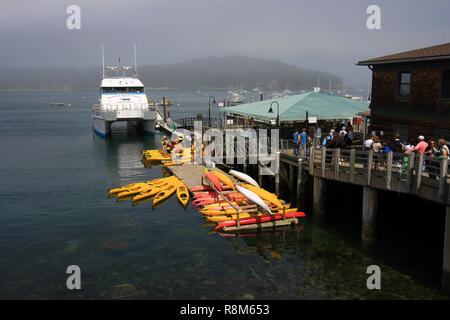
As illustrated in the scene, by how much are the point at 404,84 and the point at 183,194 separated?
43.0ft

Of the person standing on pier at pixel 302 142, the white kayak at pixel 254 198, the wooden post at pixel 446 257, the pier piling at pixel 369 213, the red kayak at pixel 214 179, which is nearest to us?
the wooden post at pixel 446 257

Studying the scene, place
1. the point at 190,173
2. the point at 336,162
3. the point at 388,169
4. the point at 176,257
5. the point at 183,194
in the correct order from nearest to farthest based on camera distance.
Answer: the point at 388,169 < the point at 176,257 < the point at 336,162 < the point at 183,194 < the point at 190,173

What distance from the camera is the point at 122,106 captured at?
5138 centimetres

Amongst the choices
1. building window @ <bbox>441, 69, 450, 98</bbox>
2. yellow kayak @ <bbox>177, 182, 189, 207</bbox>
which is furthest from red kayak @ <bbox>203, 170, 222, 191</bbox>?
building window @ <bbox>441, 69, 450, 98</bbox>

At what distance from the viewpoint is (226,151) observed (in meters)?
29.0

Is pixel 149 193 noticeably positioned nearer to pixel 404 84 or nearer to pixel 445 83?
pixel 404 84

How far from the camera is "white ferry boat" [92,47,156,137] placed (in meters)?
49.6

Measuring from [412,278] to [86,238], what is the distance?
1312 cm

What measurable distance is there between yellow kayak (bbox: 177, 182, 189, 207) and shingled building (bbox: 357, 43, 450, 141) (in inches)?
429

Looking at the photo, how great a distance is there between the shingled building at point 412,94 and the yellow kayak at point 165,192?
11851mm

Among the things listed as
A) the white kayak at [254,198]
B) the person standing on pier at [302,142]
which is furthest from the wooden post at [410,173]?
the person standing on pier at [302,142]

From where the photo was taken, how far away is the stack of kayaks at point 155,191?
926 inches

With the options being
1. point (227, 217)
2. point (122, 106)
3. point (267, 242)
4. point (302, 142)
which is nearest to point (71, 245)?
point (227, 217)

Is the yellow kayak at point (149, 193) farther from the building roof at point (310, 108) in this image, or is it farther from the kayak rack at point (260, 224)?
the building roof at point (310, 108)
